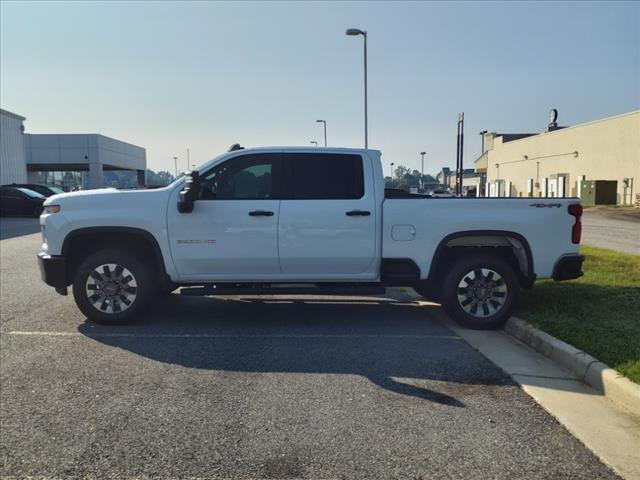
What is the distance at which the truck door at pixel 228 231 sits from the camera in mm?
6500

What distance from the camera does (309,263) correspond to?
6.61 meters

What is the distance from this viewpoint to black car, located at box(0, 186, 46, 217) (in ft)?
87.7

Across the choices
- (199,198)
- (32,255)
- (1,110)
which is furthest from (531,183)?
(199,198)

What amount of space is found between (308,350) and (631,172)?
1491 inches

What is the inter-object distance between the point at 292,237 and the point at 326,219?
0.45 metres

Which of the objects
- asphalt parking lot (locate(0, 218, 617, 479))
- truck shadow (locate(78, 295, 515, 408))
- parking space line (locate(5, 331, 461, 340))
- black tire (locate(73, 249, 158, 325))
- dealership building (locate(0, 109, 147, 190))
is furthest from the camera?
dealership building (locate(0, 109, 147, 190))

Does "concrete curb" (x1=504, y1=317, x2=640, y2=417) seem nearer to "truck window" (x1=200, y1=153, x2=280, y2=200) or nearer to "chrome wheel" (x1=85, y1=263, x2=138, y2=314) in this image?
"truck window" (x1=200, y1=153, x2=280, y2=200)

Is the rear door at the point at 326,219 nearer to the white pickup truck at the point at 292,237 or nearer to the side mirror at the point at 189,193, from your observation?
the white pickup truck at the point at 292,237

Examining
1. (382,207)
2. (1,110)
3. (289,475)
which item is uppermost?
(1,110)

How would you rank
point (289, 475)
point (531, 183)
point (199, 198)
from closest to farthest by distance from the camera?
point (289, 475) < point (199, 198) < point (531, 183)

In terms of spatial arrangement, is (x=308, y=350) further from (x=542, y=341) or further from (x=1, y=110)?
(x=1, y=110)

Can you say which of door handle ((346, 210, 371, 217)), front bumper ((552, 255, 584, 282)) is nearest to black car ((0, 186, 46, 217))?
door handle ((346, 210, 371, 217))

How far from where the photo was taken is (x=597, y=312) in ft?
21.8

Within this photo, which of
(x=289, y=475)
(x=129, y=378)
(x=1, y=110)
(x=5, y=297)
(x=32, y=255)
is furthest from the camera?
(x=1, y=110)
